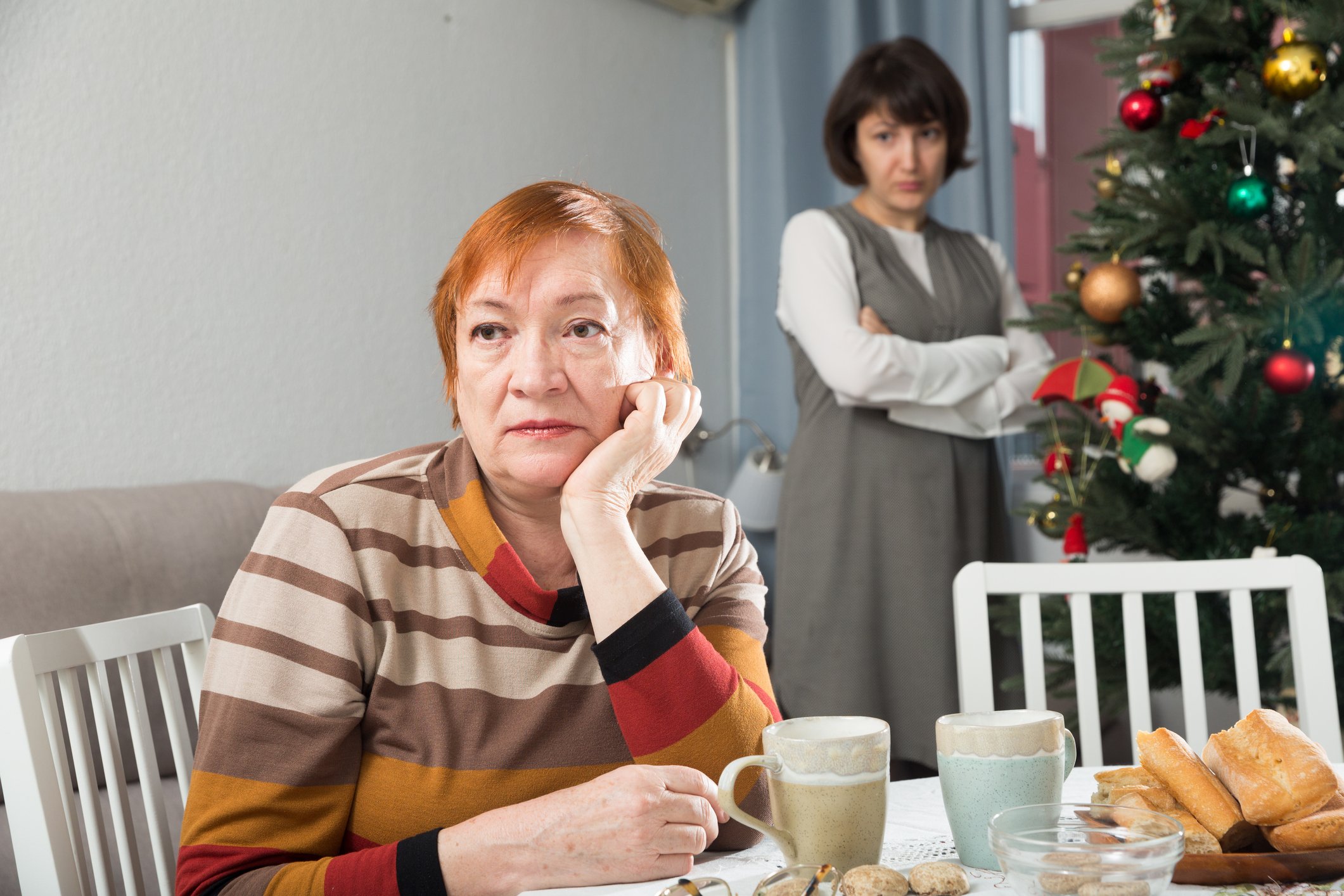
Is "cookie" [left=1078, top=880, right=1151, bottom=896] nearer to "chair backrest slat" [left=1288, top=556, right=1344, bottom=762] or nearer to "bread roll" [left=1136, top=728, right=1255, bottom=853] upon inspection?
"bread roll" [left=1136, top=728, right=1255, bottom=853]

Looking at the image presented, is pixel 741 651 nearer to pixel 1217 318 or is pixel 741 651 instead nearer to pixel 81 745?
pixel 81 745

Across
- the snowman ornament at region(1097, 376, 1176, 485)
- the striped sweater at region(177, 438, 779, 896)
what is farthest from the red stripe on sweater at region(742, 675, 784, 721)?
the snowman ornament at region(1097, 376, 1176, 485)

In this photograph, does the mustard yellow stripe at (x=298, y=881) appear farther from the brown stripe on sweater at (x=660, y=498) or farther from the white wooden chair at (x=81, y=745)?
the brown stripe on sweater at (x=660, y=498)

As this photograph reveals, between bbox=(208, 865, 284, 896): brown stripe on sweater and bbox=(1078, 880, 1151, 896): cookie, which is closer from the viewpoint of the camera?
bbox=(1078, 880, 1151, 896): cookie

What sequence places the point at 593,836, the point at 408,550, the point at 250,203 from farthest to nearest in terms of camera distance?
the point at 250,203, the point at 408,550, the point at 593,836

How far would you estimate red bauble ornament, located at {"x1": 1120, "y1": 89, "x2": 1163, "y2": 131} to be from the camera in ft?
6.26

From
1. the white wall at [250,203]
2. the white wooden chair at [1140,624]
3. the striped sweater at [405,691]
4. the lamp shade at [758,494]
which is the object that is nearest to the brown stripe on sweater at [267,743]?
the striped sweater at [405,691]

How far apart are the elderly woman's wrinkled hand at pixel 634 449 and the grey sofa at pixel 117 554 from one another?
36.3 inches

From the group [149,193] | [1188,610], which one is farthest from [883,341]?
[149,193]

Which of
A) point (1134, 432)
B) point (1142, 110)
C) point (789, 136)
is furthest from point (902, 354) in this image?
point (789, 136)

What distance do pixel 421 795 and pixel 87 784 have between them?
0.87 feet

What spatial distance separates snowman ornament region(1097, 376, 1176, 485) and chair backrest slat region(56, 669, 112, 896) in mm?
1551

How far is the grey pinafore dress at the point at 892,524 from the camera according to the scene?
2.31m

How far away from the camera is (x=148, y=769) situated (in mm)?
991
